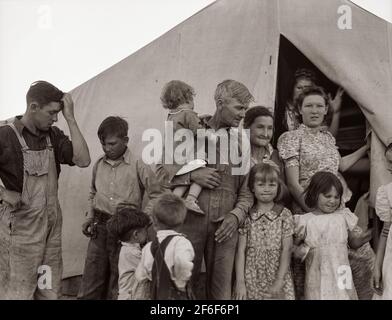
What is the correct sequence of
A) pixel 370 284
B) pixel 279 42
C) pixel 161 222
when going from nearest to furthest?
pixel 161 222 < pixel 370 284 < pixel 279 42

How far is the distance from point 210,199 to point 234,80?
2.21ft

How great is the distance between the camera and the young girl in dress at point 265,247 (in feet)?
11.8

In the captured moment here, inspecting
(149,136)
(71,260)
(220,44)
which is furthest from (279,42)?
(71,260)

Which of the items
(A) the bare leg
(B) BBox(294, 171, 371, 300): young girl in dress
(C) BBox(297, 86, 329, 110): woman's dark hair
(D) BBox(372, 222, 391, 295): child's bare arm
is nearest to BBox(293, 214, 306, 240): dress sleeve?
(B) BBox(294, 171, 371, 300): young girl in dress

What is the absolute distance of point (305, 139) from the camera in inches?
151

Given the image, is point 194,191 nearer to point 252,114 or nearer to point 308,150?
point 252,114

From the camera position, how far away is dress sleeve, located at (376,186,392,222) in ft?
12.3

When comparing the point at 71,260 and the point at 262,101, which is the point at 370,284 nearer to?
the point at 262,101

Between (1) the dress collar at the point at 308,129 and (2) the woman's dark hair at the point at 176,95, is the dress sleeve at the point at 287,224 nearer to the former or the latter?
(1) the dress collar at the point at 308,129

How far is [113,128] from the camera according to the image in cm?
378

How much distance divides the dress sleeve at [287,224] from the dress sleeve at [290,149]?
0.27 metres

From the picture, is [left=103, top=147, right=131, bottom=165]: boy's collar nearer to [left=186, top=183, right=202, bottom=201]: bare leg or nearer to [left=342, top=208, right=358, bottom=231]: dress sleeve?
[left=186, top=183, right=202, bottom=201]: bare leg

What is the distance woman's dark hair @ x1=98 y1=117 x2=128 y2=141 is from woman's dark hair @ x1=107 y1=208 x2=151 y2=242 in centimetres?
38

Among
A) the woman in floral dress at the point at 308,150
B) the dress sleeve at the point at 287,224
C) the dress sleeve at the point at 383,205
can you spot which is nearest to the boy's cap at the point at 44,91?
the woman in floral dress at the point at 308,150
